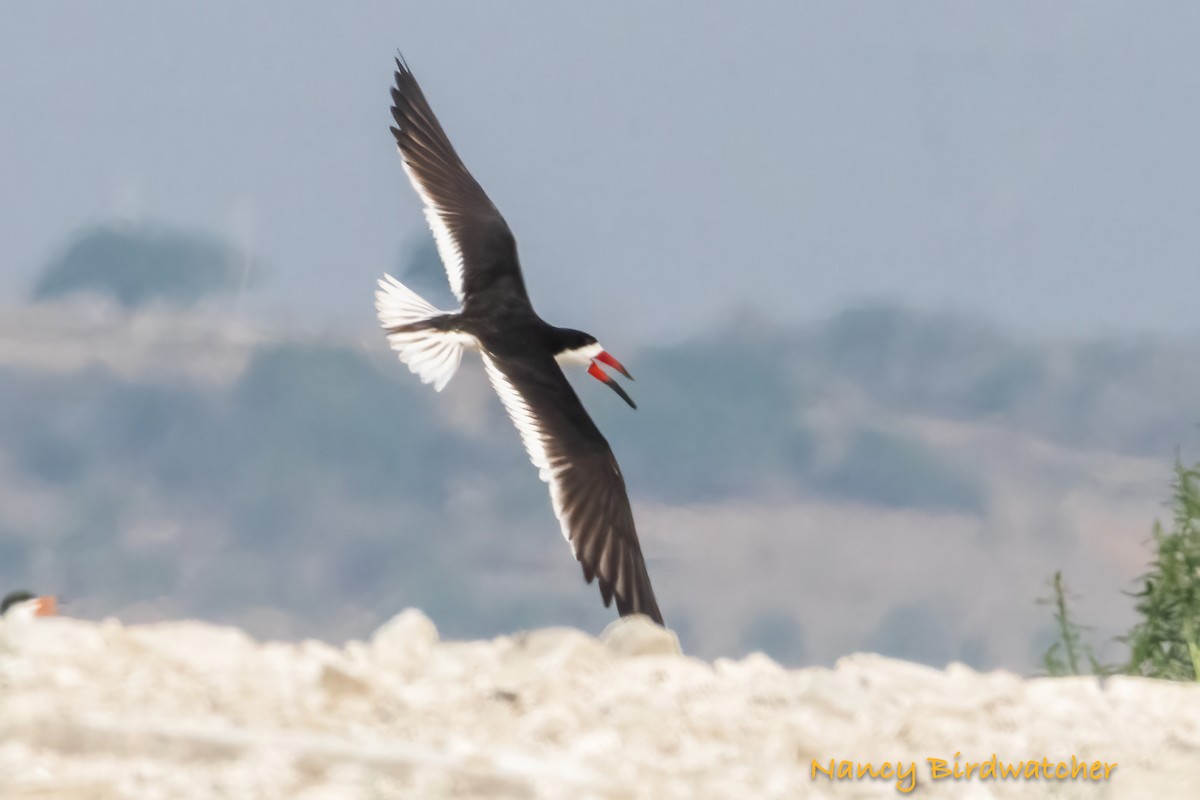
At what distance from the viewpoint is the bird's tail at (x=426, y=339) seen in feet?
25.7

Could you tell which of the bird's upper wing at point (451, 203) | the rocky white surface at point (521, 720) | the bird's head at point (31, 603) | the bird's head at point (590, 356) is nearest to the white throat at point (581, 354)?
the bird's head at point (590, 356)

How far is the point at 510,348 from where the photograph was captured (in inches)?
313

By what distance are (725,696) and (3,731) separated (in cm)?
184

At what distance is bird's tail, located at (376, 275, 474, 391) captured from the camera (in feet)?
25.7

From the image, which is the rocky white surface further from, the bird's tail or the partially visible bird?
the bird's tail

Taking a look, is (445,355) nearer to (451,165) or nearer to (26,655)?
(451,165)

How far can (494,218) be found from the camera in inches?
352

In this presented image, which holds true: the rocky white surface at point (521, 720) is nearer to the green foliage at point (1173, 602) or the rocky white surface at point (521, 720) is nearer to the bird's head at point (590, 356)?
the green foliage at point (1173, 602)

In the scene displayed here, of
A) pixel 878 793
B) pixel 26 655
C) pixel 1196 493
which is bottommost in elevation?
pixel 878 793

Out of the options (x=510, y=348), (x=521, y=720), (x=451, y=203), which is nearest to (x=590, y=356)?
(x=510, y=348)

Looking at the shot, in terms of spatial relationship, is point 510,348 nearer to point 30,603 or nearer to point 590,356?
point 590,356

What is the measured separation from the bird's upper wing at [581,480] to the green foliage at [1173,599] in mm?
2145

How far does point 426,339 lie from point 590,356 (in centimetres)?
107

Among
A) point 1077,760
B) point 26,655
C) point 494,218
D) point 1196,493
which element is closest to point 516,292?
point 494,218
